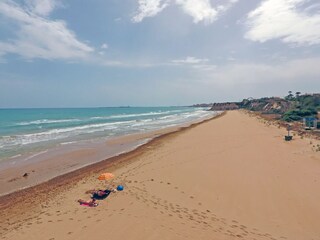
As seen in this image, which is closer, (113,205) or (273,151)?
(113,205)

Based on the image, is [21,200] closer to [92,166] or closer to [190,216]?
[92,166]

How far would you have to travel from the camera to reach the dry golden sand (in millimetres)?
6801

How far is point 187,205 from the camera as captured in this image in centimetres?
845

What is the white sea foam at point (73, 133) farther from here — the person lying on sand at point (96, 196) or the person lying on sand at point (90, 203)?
the person lying on sand at point (90, 203)

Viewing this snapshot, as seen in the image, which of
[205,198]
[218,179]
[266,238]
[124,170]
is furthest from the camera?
[124,170]

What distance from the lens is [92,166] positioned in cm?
1484

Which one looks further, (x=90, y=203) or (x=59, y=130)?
(x=59, y=130)

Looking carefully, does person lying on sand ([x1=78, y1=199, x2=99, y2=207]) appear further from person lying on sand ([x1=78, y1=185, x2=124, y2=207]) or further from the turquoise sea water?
the turquoise sea water

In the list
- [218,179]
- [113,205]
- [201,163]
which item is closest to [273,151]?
[201,163]

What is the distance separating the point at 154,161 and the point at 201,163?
2.86m

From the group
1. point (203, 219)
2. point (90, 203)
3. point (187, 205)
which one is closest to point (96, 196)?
point (90, 203)

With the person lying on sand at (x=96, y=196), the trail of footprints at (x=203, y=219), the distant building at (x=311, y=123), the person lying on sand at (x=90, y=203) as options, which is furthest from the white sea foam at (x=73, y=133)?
the distant building at (x=311, y=123)

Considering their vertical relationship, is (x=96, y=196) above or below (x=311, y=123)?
below

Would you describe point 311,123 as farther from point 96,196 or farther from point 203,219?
point 96,196
